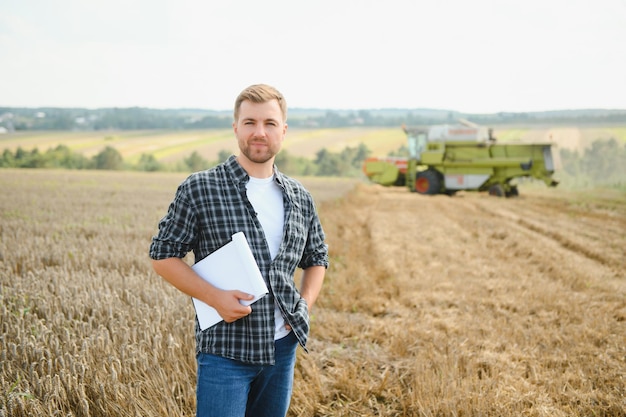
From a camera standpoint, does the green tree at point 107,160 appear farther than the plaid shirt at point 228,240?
Yes

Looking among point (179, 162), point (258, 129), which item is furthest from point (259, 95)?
point (179, 162)

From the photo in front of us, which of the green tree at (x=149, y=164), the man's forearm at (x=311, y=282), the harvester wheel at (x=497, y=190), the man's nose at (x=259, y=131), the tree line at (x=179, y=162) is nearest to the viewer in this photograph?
the man's nose at (x=259, y=131)

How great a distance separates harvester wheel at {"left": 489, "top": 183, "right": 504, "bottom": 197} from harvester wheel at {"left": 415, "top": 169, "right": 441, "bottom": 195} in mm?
2204

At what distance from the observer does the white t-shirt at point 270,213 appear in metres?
2.06

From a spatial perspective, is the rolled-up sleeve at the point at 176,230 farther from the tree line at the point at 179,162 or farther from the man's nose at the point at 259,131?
the tree line at the point at 179,162

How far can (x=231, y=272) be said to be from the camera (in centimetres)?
191

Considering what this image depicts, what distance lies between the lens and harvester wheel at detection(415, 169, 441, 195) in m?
22.4

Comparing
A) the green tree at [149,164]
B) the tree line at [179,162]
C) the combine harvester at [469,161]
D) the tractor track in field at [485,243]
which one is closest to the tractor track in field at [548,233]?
the tractor track in field at [485,243]

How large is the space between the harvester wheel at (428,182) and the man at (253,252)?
2082 centimetres

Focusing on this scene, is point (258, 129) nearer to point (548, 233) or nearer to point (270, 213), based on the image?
point (270, 213)

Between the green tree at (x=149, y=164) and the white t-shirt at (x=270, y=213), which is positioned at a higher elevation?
the white t-shirt at (x=270, y=213)

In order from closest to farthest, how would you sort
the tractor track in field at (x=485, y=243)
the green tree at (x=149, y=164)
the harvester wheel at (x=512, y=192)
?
the tractor track in field at (x=485, y=243) < the harvester wheel at (x=512, y=192) < the green tree at (x=149, y=164)

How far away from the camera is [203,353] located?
1994 millimetres

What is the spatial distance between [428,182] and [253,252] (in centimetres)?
2115
